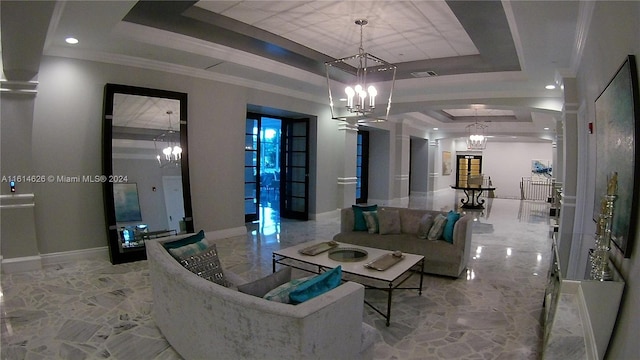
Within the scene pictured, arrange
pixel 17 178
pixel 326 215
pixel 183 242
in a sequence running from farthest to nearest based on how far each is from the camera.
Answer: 1. pixel 326 215
2. pixel 17 178
3. pixel 183 242

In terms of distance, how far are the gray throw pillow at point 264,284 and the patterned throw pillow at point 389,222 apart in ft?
8.34

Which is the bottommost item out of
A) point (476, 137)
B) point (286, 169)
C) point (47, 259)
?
point (47, 259)

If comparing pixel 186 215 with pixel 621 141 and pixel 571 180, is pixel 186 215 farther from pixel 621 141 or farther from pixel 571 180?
pixel 571 180

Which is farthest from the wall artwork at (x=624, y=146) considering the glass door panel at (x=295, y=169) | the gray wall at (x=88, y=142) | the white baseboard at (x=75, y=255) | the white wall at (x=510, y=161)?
the white wall at (x=510, y=161)

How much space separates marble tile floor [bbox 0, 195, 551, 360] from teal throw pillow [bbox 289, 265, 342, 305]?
918mm

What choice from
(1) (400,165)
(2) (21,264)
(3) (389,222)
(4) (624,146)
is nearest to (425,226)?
(3) (389,222)

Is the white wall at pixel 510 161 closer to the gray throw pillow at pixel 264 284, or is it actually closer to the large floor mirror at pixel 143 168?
the large floor mirror at pixel 143 168

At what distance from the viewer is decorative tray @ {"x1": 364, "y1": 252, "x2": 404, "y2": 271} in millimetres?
3307

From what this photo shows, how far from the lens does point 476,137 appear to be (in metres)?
11.4

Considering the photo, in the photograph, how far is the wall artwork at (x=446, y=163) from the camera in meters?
16.5

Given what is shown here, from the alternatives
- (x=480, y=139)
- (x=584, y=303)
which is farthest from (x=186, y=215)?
(x=480, y=139)

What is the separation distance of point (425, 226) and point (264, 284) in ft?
9.76

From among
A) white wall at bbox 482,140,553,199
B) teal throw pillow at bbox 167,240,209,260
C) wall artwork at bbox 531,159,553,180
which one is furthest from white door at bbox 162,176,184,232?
wall artwork at bbox 531,159,553,180

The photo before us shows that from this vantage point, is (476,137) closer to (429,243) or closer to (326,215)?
(326,215)
